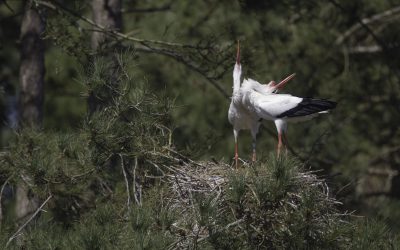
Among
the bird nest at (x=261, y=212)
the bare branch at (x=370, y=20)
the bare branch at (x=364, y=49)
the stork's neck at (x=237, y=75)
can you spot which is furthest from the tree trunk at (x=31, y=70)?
the bare branch at (x=364, y=49)

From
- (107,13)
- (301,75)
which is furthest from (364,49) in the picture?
(107,13)

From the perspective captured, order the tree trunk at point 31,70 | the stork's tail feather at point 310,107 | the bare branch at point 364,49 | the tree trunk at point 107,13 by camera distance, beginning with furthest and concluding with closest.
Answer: the bare branch at point 364,49
the tree trunk at point 31,70
the tree trunk at point 107,13
the stork's tail feather at point 310,107

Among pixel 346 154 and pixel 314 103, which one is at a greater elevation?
pixel 314 103

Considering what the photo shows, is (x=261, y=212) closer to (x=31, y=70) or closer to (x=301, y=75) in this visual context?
(x=31, y=70)

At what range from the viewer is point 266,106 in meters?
6.62

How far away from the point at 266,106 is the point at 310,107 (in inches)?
12.9

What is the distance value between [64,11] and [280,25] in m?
3.24

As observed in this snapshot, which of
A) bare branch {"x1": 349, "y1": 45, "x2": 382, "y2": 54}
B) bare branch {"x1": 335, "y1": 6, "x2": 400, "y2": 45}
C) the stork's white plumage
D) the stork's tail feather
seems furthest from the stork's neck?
bare branch {"x1": 349, "y1": 45, "x2": 382, "y2": 54}

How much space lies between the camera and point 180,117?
11719mm

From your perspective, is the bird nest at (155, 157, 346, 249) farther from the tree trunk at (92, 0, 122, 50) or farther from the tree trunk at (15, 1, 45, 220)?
the tree trunk at (15, 1, 45, 220)

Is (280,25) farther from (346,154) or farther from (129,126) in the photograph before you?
(129,126)

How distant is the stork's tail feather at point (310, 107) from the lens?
6.41m

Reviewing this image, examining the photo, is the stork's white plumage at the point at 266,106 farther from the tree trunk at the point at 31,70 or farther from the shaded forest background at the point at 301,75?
the tree trunk at the point at 31,70

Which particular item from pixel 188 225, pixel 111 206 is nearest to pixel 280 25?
pixel 111 206
